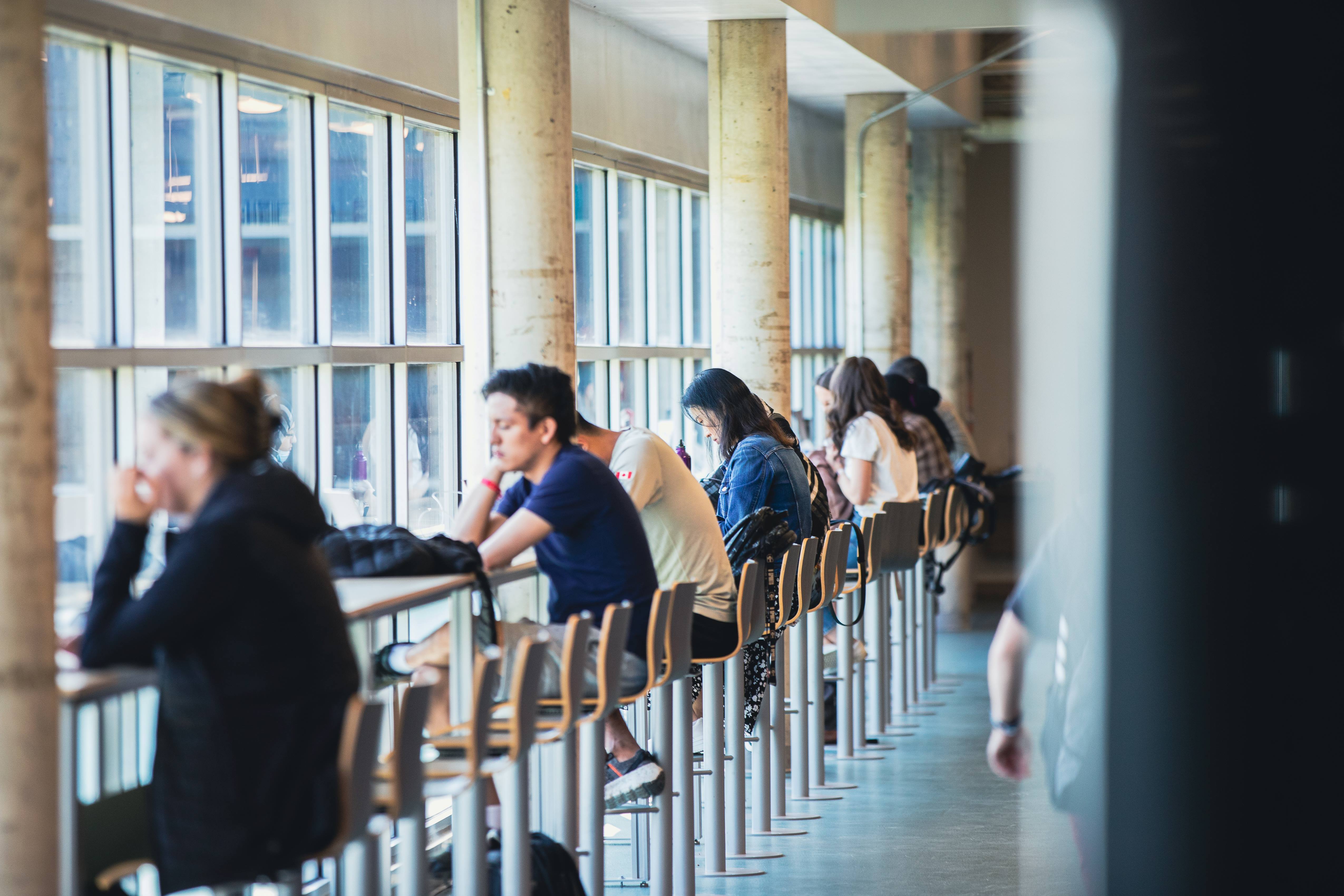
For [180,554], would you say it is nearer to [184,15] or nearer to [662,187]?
[184,15]

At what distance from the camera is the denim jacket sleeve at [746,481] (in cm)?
476

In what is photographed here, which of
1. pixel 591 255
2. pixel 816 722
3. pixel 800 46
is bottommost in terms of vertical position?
pixel 816 722

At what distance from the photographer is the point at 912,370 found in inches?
316

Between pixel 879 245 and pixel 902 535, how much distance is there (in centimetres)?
406

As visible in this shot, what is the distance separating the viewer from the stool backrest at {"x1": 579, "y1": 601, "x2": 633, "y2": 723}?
120 inches

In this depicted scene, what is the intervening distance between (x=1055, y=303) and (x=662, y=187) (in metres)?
7.37

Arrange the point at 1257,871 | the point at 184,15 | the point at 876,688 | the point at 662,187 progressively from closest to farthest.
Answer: the point at 1257,871
the point at 184,15
the point at 876,688
the point at 662,187

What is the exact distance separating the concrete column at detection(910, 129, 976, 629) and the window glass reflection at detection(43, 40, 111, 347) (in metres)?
8.37

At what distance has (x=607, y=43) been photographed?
272 inches

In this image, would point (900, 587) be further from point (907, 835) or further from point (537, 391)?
point (537, 391)

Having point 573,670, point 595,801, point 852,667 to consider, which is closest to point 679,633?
point 595,801

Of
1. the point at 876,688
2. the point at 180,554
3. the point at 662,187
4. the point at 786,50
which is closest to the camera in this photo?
the point at 180,554

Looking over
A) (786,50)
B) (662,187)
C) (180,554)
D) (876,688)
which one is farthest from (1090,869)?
(662,187)

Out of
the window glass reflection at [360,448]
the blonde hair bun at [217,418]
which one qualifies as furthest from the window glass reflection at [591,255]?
the blonde hair bun at [217,418]
